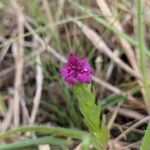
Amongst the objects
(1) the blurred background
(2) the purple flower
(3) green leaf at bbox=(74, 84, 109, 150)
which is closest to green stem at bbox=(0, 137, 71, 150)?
(1) the blurred background

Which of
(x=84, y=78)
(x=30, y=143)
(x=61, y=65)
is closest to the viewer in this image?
(x=84, y=78)

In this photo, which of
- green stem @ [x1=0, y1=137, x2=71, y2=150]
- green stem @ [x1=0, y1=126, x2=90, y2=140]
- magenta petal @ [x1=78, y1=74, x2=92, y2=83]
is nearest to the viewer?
magenta petal @ [x1=78, y1=74, x2=92, y2=83]

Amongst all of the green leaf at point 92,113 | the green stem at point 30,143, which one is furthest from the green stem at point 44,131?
the green stem at point 30,143

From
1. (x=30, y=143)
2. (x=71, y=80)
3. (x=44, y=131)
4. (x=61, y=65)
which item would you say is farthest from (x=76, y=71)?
(x=61, y=65)

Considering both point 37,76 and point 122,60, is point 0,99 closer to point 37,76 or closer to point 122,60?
point 37,76

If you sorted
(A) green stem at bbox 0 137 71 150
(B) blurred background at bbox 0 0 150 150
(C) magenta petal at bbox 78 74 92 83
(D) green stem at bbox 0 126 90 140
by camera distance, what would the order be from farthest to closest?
1. (B) blurred background at bbox 0 0 150 150
2. (A) green stem at bbox 0 137 71 150
3. (D) green stem at bbox 0 126 90 140
4. (C) magenta petal at bbox 78 74 92 83

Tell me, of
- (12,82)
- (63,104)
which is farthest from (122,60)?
(12,82)

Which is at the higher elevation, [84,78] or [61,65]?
[61,65]

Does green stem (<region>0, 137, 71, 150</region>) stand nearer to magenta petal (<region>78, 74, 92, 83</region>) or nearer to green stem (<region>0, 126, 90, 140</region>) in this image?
green stem (<region>0, 126, 90, 140</region>)

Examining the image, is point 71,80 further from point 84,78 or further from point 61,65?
point 61,65
